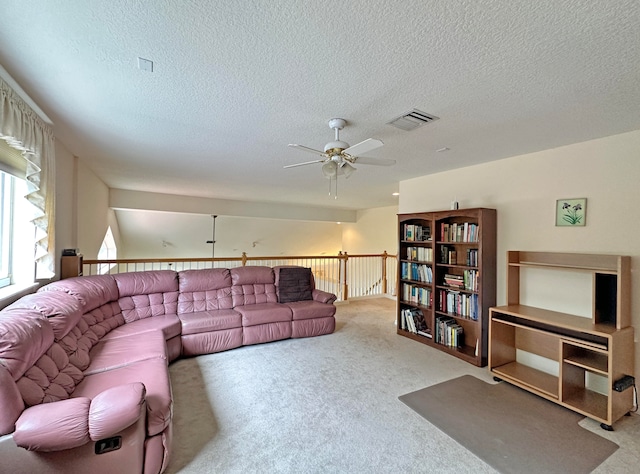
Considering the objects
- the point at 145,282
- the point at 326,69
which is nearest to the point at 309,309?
the point at 145,282

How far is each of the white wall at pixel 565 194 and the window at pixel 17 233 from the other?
4.77 m

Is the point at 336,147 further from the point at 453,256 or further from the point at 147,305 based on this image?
the point at 147,305

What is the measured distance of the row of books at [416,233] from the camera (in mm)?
4148

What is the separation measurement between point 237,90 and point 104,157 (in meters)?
2.71

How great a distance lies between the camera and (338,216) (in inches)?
334

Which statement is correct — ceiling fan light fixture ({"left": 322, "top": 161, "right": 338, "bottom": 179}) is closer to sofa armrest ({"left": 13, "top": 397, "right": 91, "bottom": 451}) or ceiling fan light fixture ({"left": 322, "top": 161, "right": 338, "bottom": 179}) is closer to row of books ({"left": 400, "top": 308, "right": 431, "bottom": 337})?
sofa armrest ({"left": 13, "top": 397, "right": 91, "bottom": 451})

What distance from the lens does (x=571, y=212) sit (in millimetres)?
2781

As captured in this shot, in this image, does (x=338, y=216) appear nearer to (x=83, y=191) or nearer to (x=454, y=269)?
(x=454, y=269)

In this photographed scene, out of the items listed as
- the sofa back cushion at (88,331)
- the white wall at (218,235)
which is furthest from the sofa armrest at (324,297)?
the white wall at (218,235)

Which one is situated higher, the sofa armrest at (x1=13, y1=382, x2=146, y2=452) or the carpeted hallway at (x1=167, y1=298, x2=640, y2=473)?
the sofa armrest at (x1=13, y1=382, x2=146, y2=452)

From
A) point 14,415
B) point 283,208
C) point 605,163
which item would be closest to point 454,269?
point 605,163

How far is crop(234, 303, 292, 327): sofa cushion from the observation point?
369 centimetres

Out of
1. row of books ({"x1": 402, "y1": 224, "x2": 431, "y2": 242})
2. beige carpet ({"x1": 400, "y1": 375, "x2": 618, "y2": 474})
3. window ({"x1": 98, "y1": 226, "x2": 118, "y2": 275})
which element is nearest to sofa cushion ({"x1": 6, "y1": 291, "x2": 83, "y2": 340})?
beige carpet ({"x1": 400, "y1": 375, "x2": 618, "y2": 474})

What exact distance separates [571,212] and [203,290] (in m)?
4.36
